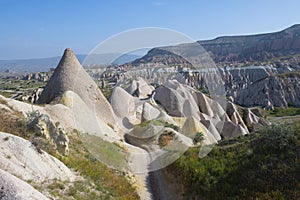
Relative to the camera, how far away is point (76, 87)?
1744 centimetres

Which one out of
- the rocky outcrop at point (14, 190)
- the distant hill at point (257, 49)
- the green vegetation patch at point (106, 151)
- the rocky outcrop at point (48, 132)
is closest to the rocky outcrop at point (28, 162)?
the rocky outcrop at point (14, 190)

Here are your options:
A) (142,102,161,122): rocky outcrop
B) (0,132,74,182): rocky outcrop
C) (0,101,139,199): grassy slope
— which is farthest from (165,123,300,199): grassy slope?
(142,102,161,122): rocky outcrop

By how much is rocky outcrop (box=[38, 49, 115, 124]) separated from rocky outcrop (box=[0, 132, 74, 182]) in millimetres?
9172

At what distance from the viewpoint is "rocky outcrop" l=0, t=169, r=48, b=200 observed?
501 centimetres

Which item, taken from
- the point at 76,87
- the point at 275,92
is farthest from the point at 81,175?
the point at 275,92

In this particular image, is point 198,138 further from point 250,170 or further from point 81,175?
point 81,175

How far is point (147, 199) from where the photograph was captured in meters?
9.95

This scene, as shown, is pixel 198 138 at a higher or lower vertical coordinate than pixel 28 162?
lower

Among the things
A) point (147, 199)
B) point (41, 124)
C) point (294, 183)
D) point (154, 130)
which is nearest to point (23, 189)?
point (41, 124)

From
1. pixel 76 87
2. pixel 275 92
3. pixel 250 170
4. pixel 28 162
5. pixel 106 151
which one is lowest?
pixel 275 92

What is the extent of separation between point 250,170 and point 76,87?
38.5ft

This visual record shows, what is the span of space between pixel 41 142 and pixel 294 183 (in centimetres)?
685

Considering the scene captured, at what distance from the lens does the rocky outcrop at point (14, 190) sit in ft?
16.4

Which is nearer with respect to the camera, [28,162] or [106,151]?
[28,162]
